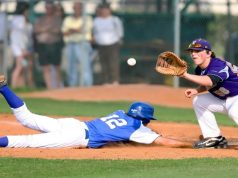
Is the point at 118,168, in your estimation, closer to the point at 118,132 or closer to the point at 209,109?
the point at 118,132

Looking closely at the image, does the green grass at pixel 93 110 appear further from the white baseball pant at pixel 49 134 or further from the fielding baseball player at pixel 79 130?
the white baseball pant at pixel 49 134

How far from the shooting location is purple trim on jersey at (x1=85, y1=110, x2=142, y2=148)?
31.5ft

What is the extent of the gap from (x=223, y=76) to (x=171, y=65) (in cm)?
61

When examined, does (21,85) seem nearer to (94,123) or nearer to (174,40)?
(174,40)

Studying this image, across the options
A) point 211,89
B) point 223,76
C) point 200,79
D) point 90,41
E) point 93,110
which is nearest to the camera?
point 200,79

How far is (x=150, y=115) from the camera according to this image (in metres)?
9.81

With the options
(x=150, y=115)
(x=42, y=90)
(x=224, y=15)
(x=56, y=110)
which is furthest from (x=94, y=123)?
(x=224, y=15)

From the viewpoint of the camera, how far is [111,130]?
9617 mm

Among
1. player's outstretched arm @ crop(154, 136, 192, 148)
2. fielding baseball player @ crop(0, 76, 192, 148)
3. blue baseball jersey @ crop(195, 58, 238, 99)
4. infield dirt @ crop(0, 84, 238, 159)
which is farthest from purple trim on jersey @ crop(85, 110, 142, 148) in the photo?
blue baseball jersey @ crop(195, 58, 238, 99)

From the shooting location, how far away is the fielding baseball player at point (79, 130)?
9430mm

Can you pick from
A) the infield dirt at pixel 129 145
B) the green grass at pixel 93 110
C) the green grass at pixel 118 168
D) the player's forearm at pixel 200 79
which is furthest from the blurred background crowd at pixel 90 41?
the green grass at pixel 118 168

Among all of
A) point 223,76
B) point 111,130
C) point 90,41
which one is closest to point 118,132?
point 111,130

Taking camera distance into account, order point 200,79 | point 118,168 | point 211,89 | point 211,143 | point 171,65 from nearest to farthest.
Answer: point 118,168
point 200,79
point 171,65
point 211,89
point 211,143

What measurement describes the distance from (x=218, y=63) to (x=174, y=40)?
1091cm
